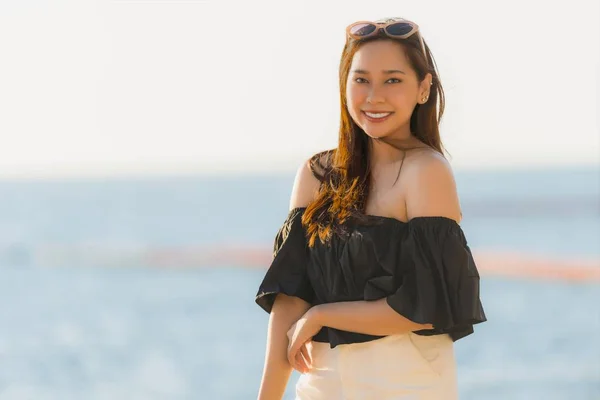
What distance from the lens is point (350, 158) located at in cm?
267

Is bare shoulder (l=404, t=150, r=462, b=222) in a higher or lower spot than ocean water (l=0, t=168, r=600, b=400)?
higher

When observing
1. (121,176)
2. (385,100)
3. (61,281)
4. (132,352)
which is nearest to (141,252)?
(61,281)

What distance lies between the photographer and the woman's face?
2.58 meters

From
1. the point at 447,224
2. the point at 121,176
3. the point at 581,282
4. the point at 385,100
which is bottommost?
A: the point at 121,176

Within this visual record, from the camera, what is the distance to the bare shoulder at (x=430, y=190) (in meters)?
2.49

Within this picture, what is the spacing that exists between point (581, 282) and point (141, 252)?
417 inches

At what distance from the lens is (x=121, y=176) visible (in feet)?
277

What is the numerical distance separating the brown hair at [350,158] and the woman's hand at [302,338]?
0.17 m

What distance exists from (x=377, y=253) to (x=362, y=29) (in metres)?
0.51

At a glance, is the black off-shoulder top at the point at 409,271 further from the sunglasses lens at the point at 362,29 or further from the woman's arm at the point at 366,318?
the sunglasses lens at the point at 362,29

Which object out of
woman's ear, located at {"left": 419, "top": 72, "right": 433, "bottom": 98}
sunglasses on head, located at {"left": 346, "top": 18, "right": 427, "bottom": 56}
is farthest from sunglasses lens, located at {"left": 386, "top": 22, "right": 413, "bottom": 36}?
woman's ear, located at {"left": 419, "top": 72, "right": 433, "bottom": 98}

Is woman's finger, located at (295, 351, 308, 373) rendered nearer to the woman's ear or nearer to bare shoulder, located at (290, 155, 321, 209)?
bare shoulder, located at (290, 155, 321, 209)

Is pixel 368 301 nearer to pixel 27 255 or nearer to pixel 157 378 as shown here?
pixel 157 378

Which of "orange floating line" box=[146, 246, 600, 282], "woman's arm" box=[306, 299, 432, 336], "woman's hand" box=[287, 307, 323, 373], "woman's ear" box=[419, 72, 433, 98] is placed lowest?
"orange floating line" box=[146, 246, 600, 282]
